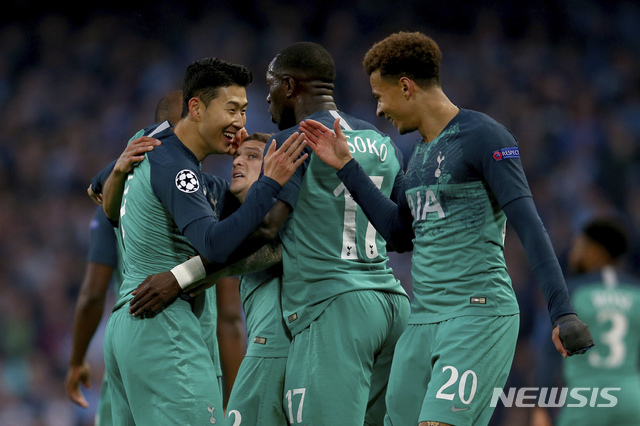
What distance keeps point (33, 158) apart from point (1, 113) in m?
1.19

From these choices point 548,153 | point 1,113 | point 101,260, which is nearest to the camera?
point 101,260

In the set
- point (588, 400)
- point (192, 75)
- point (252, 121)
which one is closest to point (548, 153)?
point (252, 121)

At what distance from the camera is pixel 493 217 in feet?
10.8

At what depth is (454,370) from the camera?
312cm

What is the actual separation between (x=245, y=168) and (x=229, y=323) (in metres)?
1.17

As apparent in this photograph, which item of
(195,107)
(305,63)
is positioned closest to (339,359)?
(195,107)

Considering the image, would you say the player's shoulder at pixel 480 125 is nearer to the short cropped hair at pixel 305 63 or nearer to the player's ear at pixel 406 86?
the player's ear at pixel 406 86

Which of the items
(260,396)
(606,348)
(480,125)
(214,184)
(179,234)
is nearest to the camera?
(480,125)

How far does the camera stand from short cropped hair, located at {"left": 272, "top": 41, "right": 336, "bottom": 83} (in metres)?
3.97

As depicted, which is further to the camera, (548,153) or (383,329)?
(548,153)

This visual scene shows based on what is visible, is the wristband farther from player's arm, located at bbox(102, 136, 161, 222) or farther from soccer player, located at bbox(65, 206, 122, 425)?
soccer player, located at bbox(65, 206, 122, 425)

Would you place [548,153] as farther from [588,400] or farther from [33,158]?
[33,158]

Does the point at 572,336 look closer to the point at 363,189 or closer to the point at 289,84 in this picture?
the point at 363,189

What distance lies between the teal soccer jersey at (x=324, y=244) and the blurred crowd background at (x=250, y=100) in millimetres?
4849
